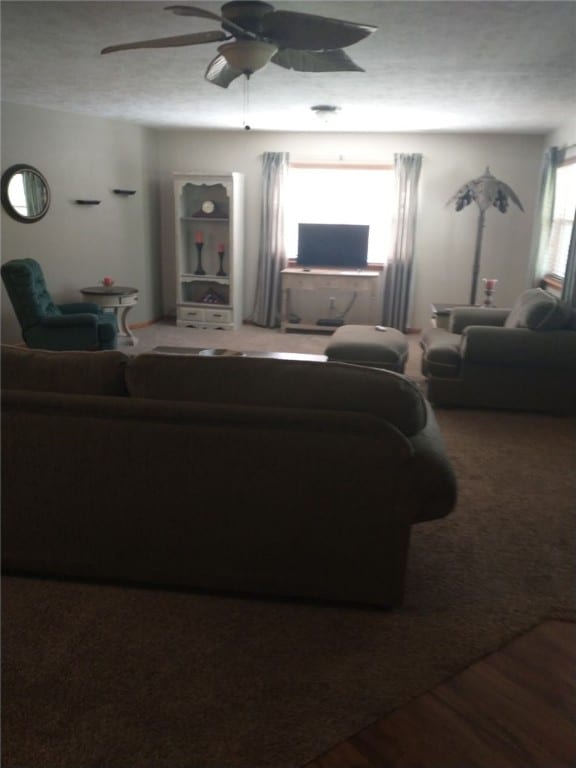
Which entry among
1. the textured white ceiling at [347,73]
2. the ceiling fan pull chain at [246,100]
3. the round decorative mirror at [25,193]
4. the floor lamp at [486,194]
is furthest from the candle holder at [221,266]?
the floor lamp at [486,194]

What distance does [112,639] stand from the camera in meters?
1.86

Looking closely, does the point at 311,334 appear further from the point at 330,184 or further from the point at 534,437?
the point at 534,437

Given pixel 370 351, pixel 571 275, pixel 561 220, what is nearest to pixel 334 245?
pixel 561 220

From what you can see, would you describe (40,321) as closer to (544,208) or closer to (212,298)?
(212,298)

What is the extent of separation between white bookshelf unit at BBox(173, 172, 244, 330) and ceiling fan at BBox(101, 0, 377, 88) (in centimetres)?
399

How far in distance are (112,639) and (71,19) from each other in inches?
107

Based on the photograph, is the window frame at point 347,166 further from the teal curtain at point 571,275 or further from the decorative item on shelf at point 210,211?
the teal curtain at point 571,275

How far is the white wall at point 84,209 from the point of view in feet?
17.3

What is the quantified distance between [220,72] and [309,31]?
2.56 ft

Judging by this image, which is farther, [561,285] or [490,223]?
[490,223]

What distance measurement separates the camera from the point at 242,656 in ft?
5.94

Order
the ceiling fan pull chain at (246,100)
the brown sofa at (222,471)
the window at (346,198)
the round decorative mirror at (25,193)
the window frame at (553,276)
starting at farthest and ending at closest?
the window at (346,198) < the window frame at (553,276) < the round decorative mirror at (25,193) < the ceiling fan pull chain at (246,100) < the brown sofa at (222,471)

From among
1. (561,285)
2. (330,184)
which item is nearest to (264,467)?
(561,285)

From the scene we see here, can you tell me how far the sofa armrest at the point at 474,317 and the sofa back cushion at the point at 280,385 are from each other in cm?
322
